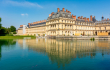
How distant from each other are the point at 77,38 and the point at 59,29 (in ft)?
54.8

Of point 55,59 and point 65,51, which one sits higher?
point 65,51

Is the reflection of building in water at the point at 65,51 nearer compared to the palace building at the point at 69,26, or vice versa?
the reflection of building in water at the point at 65,51

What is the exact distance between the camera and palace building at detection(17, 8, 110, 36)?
196ft

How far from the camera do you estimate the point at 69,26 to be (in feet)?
207

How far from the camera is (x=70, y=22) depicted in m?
63.7

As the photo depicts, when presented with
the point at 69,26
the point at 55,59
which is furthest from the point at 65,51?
the point at 69,26

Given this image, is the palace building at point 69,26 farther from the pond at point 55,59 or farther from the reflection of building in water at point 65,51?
the pond at point 55,59

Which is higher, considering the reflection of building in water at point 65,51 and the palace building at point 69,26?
the palace building at point 69,26

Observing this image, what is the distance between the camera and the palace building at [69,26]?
59688mm

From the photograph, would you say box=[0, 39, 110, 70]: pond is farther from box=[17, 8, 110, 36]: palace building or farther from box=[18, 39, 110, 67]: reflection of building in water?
box=[17, 8, 110, 36]: palace building

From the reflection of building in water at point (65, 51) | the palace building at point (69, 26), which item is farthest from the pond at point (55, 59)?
the palace building at point (69, 26)

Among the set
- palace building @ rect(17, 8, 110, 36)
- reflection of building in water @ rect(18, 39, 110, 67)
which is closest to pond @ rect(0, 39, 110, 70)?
reflection of building in water @ rect(18, 39, 110, 67)

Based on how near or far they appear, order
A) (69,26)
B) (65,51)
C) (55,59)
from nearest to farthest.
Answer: (55,59) < (65,51) < (69,26)

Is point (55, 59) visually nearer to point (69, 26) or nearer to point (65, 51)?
point (65, 51)
